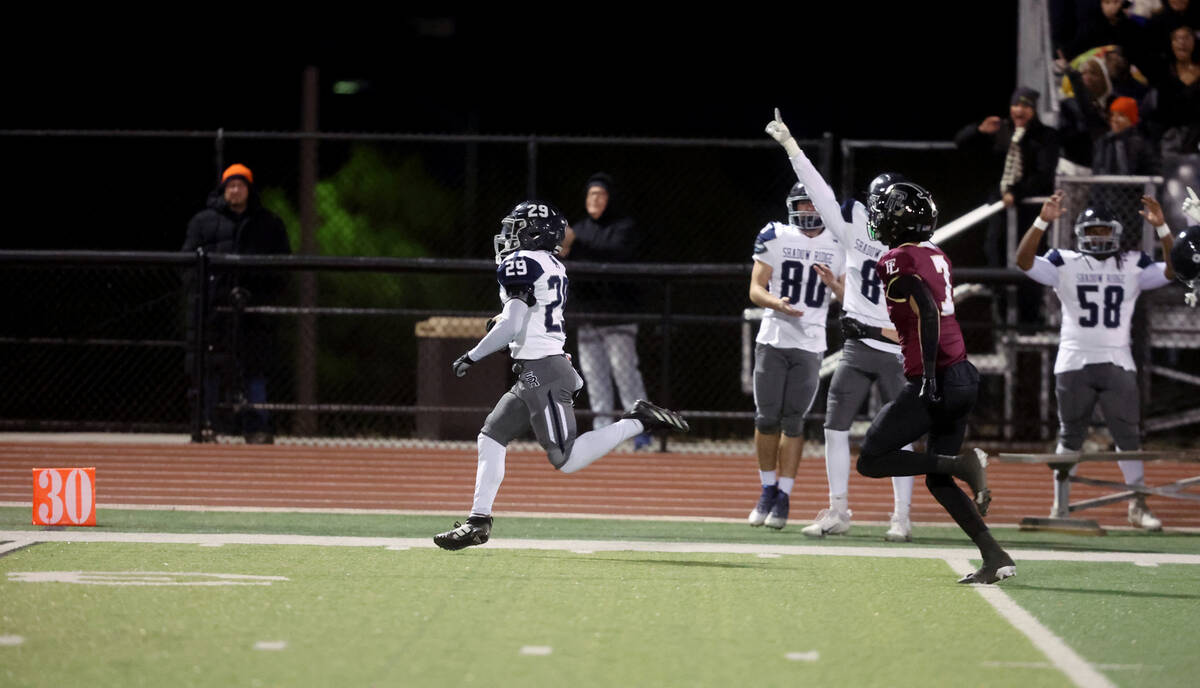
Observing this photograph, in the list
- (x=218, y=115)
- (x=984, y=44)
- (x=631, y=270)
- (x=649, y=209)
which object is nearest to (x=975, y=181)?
(x=984, y=44)

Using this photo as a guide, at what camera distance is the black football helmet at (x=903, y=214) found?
758cm

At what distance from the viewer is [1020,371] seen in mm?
13430

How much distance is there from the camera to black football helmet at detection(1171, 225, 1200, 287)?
32.1 ft

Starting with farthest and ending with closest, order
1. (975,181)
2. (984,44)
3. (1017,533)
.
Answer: (984,44) → (975,181) → (1017,533)

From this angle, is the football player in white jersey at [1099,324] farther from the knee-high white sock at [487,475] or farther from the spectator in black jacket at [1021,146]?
the knee-high white sock at [487,475]

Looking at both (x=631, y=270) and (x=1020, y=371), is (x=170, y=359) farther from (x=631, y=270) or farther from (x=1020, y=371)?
(x=1020, y=371)

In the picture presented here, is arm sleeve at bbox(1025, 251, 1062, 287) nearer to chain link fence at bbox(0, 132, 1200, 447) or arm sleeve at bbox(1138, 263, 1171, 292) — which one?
arm sleeve at bbox(1138, 263, 1171, 292)

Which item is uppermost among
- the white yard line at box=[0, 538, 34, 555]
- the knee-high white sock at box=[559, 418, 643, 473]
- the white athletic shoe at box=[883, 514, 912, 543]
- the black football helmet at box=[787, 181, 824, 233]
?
the black football helmet at box=[787, 181, 824, 233]

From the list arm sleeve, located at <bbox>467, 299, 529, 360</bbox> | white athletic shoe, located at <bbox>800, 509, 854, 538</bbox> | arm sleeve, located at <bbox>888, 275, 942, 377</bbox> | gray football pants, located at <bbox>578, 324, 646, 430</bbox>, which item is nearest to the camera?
arm sleeve, located at <bbox>888, 275, 942, 377</bbox>

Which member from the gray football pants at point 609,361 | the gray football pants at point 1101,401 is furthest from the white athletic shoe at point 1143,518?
the gray football pants at point 609,361

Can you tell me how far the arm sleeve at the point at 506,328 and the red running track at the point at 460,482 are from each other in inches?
114

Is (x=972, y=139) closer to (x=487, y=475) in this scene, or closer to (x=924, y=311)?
(x=924, y=311)

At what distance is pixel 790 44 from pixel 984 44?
7.32ft

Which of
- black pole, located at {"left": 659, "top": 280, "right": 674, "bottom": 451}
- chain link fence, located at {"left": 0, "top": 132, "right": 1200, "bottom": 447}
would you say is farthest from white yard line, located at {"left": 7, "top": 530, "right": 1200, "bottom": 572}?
black pole, located at {"left": 659, "top": 280, "right": 674, "bottom": 451}
